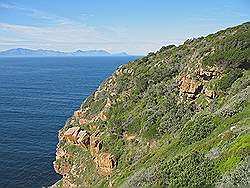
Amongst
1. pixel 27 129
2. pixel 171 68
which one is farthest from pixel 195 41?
pixel 27 129

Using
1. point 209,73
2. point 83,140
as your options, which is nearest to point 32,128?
point 83,140

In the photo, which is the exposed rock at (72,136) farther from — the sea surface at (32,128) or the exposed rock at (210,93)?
the sea surface at (32,128)

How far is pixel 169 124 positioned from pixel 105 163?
6934mm

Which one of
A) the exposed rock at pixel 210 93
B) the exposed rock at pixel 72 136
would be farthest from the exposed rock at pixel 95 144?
the exposed rock at pixel 210 93

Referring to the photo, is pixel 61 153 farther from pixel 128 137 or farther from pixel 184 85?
pixel 184 85

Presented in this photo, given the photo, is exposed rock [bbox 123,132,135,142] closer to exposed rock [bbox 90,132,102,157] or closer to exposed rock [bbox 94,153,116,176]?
exposed rock [bbox 94,153,116,176]

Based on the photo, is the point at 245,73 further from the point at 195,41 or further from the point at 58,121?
the point at 58,121

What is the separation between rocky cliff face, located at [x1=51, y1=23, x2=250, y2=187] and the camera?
1889cm

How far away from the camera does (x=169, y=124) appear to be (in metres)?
33.2

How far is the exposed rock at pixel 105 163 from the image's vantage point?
34719 mm

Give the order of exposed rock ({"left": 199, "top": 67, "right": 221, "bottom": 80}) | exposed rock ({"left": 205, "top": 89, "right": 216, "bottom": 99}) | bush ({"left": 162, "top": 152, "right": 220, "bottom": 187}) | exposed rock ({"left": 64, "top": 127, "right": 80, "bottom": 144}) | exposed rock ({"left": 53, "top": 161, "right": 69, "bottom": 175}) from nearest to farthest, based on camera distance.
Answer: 1. bush ({"left": 162, "top": 152, "right": 220, "bottom": 187})
2. exposed rock ({"left": 205, "top": 89, "right": 216, "bottom": 99})
3. exposed rock ({"left": 199, "top": 67, "right": 221, "bottom": 80})
4. exposed rock ({"left": 64, "top": 127, "right": 80, "bottom": 144})
5. exposed rock ({"left": 53, "top": 161, "right": 69, "bottom": 175})

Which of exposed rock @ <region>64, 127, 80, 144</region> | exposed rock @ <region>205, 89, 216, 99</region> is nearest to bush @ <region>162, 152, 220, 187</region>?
exposed rock @ <region>205, 89, 216, 99</region>

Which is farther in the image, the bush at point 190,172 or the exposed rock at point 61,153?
the exposed rock at point 61,153

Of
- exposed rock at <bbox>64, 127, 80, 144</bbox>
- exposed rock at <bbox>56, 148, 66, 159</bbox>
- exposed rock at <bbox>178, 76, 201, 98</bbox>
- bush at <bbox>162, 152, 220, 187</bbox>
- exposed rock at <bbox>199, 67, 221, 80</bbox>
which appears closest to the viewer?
bush at <bbox>162, 152, 220, 187</bbox>
